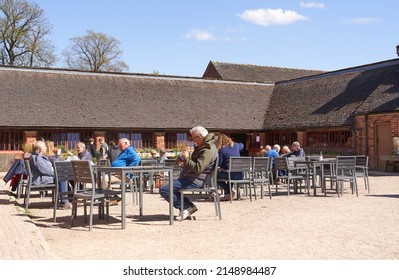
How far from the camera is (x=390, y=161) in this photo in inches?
946

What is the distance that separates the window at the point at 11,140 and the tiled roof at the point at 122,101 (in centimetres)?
108

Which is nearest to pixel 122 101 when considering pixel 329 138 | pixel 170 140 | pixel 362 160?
pixel 170 140

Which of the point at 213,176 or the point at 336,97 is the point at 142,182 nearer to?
the point at 213,176

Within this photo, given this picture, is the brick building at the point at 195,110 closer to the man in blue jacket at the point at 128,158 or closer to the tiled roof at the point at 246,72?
the tiled roof at the point at 246,72

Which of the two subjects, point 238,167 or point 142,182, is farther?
point 238,167

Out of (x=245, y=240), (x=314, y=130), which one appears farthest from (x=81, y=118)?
(x=245, y=240)

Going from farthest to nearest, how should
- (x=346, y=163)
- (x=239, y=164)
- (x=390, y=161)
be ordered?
(x=390, y=161)
(x=346, y=163)
(x=239, y=164)

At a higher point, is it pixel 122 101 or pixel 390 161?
pixel 122 101

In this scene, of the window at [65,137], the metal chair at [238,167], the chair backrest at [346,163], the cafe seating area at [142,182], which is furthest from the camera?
the window at [65,137]

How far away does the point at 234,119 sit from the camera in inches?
1281

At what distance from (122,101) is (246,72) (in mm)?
19340

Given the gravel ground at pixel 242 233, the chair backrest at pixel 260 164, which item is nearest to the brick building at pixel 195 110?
the chair backrest at pixel 260 164

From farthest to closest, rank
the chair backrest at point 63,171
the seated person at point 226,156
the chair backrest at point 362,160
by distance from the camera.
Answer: the chair backrest at point 362,160
the seated person at point 226,156
the chair backrest at point 63,171

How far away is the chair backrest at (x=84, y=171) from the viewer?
821 centimetres
